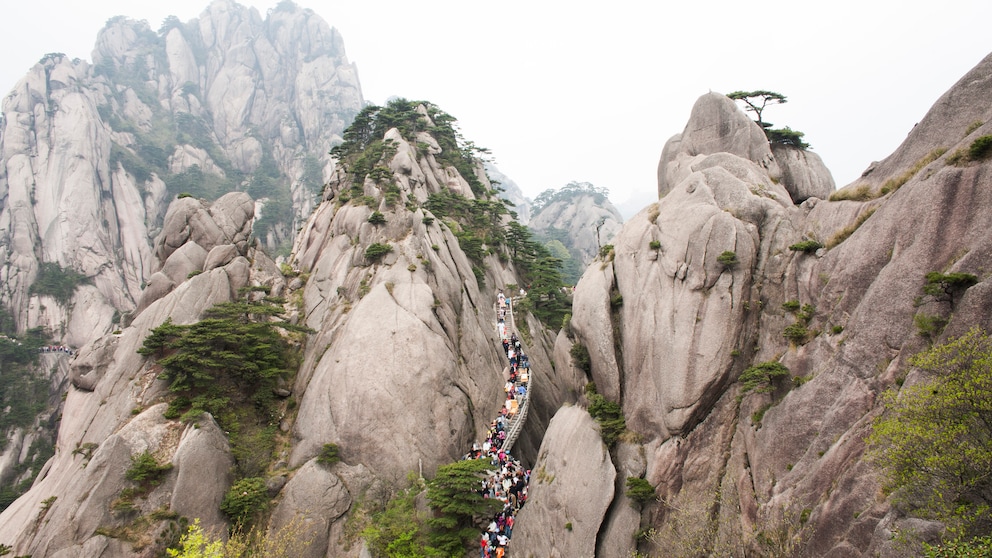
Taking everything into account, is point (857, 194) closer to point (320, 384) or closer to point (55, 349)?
point (320, 384)

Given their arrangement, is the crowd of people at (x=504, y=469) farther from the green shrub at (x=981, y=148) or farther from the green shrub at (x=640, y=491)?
the green shrub at (x=981, y=148)

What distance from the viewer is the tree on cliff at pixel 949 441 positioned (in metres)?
9.77

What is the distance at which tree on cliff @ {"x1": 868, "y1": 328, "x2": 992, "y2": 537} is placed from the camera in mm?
9766

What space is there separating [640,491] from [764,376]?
8.45m

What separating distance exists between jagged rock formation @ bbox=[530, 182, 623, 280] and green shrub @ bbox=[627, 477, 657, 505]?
3552 inches

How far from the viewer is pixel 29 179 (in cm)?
7688

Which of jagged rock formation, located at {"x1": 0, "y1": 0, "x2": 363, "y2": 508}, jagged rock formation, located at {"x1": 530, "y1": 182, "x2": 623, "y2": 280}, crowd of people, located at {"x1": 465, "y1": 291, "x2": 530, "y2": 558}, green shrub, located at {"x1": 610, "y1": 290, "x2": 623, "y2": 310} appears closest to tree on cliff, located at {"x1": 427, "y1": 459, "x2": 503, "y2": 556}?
crowd of people, located at {"x1": 465, "y1": 291, "x2": 530, "y2": 558}

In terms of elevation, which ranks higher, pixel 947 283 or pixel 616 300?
pixel 616 300

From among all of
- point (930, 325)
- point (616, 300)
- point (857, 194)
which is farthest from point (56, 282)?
point (930, 325)

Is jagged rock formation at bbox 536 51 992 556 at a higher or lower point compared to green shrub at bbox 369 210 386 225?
lower

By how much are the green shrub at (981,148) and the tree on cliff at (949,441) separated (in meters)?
7.72

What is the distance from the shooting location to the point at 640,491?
2227 cm

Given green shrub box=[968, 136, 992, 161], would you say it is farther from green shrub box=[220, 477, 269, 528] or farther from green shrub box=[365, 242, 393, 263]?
green shrub box=[220, 477, 269, 528]

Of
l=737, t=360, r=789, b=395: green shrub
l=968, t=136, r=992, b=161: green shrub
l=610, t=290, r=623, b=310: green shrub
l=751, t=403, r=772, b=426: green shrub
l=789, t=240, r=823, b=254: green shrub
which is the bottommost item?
l=751, t=403, r=772, b=426: green shrub
